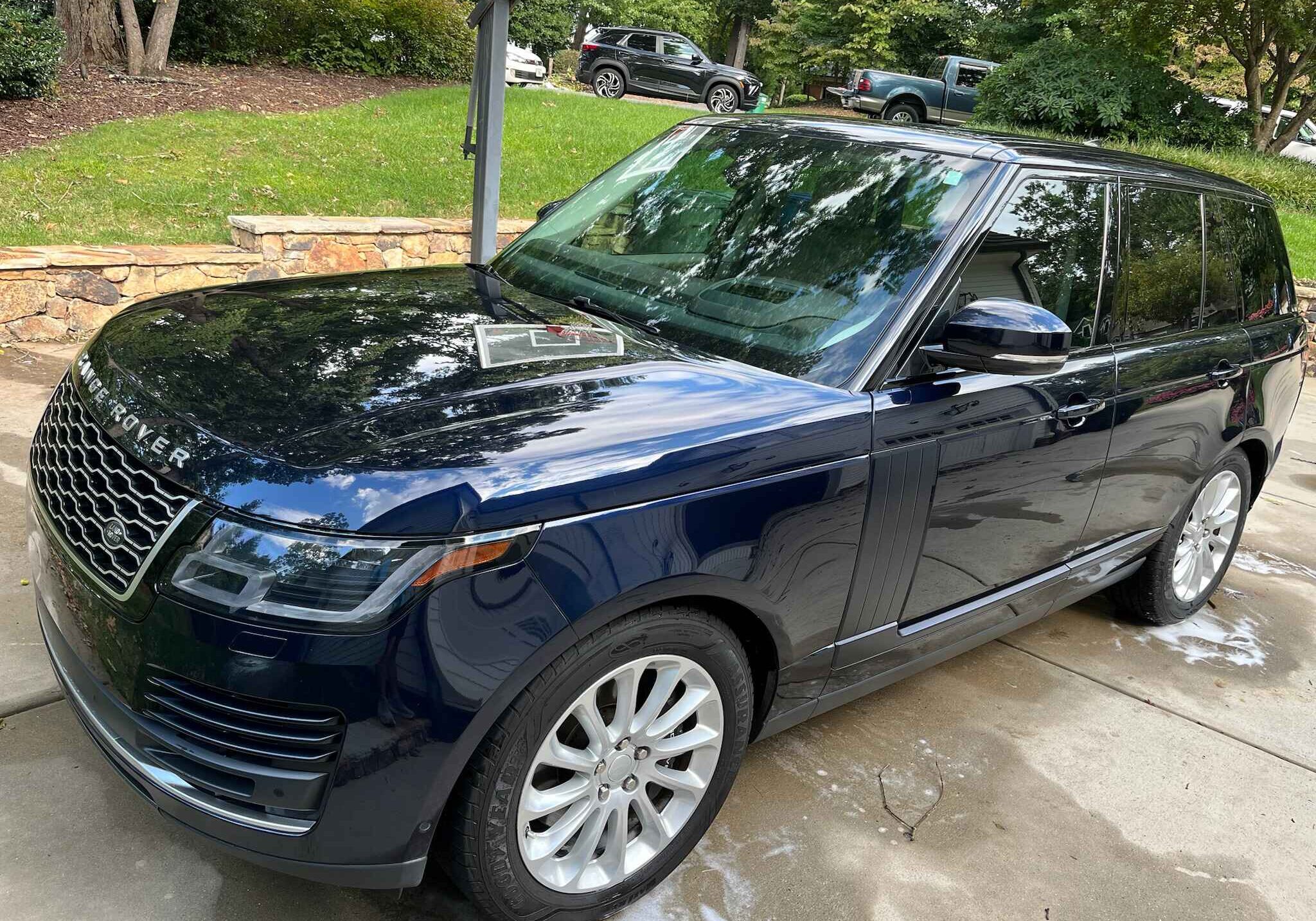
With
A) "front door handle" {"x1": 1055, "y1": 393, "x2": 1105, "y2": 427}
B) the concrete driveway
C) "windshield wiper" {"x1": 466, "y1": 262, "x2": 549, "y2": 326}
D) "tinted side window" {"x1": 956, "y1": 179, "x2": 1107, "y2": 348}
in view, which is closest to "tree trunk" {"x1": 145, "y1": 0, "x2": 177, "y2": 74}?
the concrete driveway

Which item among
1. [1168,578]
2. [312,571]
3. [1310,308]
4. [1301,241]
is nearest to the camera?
[312,571]

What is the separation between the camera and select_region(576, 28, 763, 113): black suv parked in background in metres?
23.7

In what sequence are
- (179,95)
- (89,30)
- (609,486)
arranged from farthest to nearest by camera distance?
1. (89,30)
2. (179,95)
3. (609,486)

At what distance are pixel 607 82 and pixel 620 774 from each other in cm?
2341

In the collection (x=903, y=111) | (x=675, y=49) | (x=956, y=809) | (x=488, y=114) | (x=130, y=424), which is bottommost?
(x=956, y=809)

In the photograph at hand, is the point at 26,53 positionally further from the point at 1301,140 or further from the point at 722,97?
the point at 1301,140

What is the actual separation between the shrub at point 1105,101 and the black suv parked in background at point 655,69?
8.52 meters

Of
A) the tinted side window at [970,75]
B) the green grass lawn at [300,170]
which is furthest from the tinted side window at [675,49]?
the green grass lawn at [300,170]

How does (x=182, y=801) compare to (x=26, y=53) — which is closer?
(x=182, y=801)

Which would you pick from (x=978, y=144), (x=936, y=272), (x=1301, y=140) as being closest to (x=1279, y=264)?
(x=978, y=144)

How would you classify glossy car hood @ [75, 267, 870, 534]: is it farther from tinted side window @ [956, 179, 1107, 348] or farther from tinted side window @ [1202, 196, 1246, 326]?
tinted side window @ [1202, 196, 1246, 326]

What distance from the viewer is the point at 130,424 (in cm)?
216

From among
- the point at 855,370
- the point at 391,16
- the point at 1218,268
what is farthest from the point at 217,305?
the point at 391,16

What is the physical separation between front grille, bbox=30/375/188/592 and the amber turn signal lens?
19.2 inches
